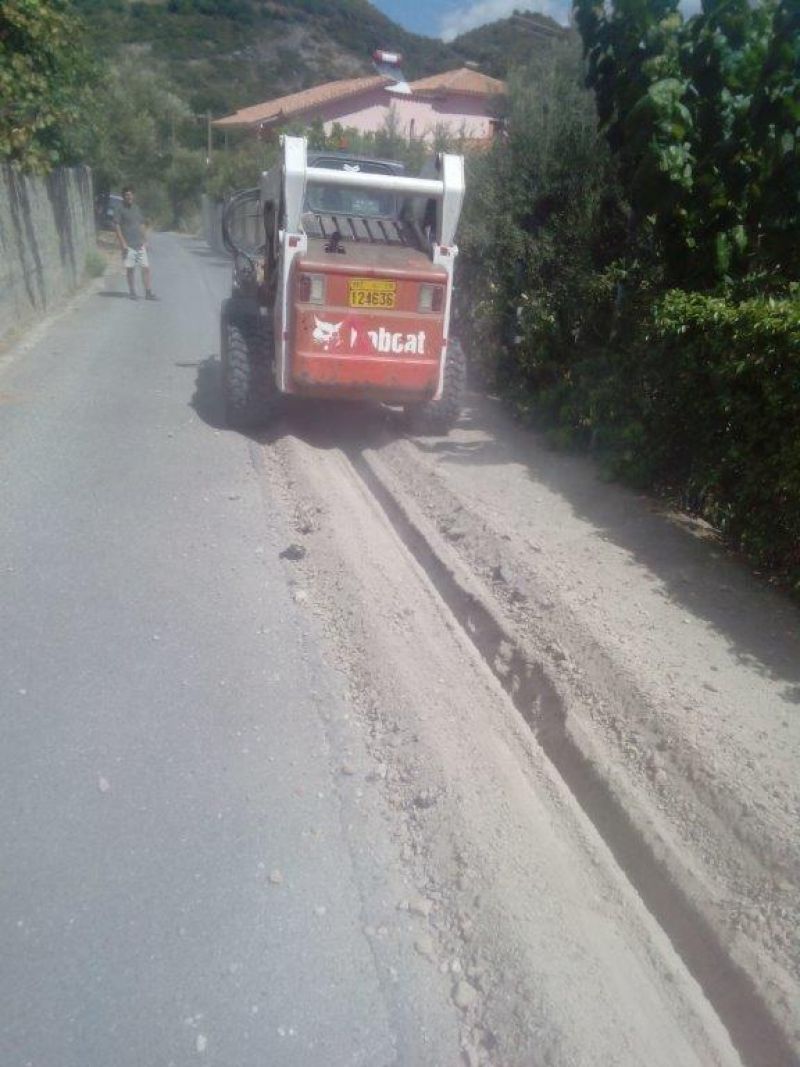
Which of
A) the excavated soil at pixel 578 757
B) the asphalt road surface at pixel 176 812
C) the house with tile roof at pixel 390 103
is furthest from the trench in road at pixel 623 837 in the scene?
the house with tile roof at pixel 390 103

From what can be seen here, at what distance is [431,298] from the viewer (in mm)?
7469

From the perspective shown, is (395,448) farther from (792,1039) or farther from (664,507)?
(792,1039)

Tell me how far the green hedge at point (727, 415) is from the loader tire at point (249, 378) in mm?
3228

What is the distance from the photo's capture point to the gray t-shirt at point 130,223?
599 inches

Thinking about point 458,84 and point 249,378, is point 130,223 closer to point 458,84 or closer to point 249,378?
point 249,378

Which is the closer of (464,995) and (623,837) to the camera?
(464,995)

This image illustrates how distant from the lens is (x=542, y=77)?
38.6 feet

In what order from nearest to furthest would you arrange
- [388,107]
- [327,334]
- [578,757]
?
[578,757], [327,334], [388,107]

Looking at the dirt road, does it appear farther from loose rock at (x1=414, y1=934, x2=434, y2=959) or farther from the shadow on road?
A: the shadow on road

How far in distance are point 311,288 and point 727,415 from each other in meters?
3.50

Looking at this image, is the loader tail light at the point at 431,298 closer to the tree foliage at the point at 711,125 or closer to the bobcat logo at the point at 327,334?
the bobcat logo at the point at 327,334

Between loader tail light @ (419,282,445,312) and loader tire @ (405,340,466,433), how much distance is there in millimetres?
819

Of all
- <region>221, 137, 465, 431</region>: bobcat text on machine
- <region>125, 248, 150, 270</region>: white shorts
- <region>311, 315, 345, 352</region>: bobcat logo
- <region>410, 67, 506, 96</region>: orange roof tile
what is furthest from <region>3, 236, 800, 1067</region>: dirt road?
<region>410, 67, 506, 96</region>: orange roof tile

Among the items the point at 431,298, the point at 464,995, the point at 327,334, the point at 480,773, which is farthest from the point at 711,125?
the point at 464,995
